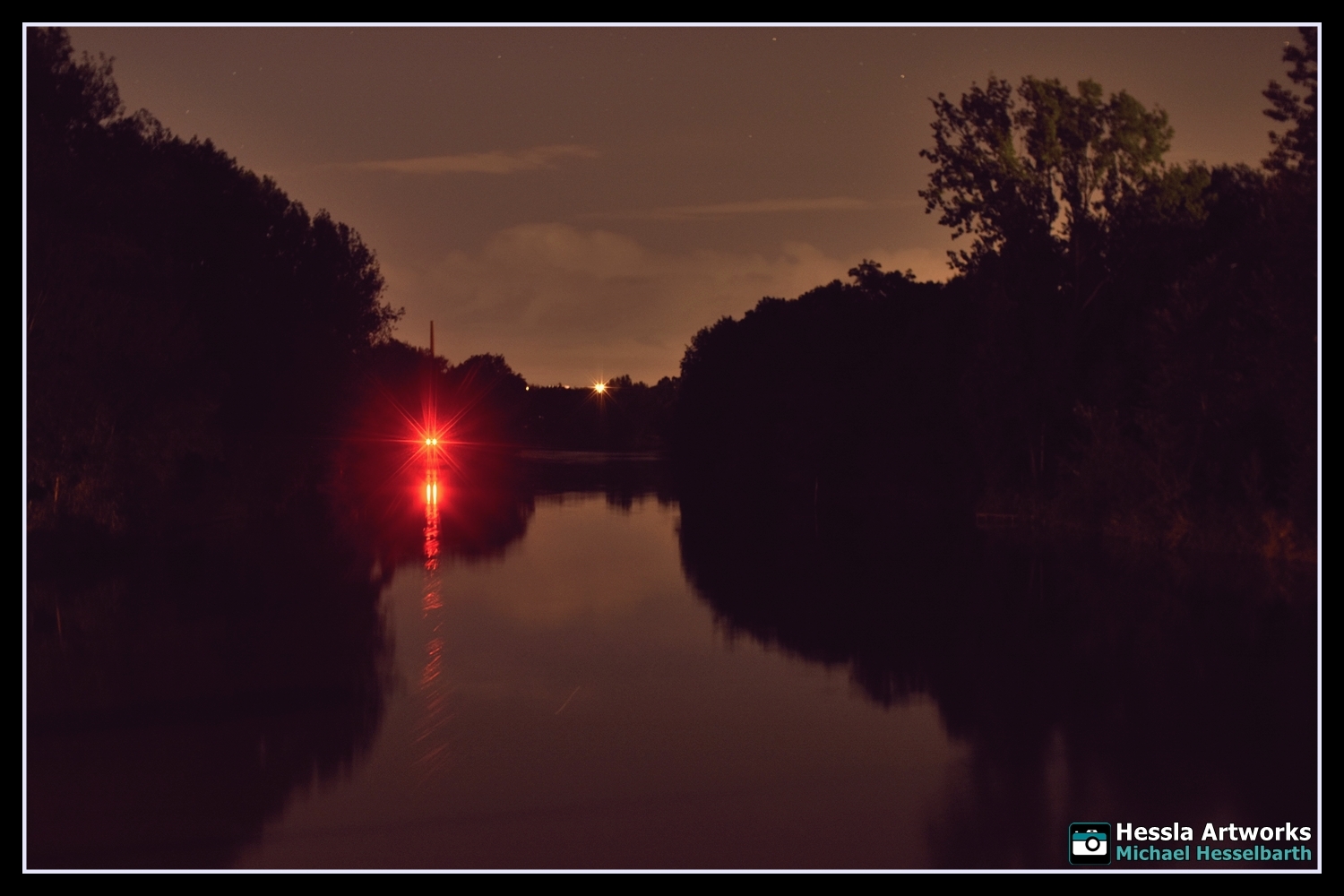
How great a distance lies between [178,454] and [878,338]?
34020 millimetres

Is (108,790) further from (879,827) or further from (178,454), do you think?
(178,454)

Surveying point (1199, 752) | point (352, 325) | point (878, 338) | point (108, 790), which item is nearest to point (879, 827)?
point (1199, 752)

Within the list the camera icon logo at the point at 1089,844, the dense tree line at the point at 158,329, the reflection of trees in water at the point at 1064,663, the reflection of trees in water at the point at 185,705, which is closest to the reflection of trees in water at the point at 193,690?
the reflection of trees in water at the point at 185,705

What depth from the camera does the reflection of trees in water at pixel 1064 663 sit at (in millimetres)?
8641

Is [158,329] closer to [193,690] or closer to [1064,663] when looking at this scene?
[193,690]

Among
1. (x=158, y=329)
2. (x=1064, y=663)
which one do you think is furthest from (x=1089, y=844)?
(x=158, y=329)

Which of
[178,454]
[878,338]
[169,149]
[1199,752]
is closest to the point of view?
[1199,752]

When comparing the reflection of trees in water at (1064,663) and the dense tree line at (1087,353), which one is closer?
the reflection of trees in water at (1064,663)

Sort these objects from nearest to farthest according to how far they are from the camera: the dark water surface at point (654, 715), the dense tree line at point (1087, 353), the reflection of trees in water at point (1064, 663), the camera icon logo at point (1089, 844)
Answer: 1. the camera icon logo at point (1089, 844)
2. the dark water surface at point (654, 715)
3. the reflection of trees in water at point (1064, 663)
4. the dense tree line at point (1087, 353)

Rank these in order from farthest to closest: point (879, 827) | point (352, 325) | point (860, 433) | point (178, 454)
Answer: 1. point (860, 433)
2. point (352, 325)
3. point (178, 454)
4. point (879, 827)

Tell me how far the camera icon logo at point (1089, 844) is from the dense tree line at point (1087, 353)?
15.6 meters

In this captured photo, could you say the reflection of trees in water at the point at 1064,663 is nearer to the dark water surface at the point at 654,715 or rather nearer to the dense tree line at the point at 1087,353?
the dark water surface at the point at 654,715

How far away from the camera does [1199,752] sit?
32.1 ft

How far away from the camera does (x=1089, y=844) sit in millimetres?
7652
